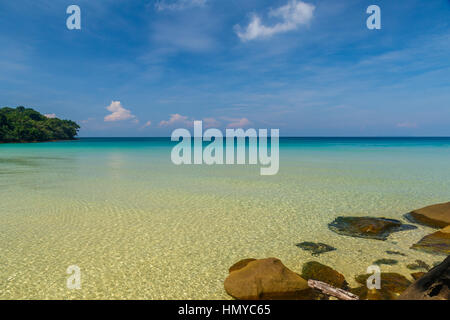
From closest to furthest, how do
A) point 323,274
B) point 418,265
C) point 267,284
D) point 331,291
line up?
point 331,291
point 267,284
point 323,274
point 418,265

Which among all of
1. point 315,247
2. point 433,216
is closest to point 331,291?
point 315,247

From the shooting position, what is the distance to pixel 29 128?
85562 mm

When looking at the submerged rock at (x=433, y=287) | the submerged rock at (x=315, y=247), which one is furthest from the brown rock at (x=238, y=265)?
the submerged rock at (x=433, y=287)

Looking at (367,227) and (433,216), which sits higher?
(433,216)

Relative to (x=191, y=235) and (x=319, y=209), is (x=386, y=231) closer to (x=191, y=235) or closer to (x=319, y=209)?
(x=319, y=209)

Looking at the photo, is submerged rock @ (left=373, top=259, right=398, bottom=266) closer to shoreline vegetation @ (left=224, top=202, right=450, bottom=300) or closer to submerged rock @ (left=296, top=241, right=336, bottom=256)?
shoreline vegetation @ (left=224, top=202, right=450, bottom=300)

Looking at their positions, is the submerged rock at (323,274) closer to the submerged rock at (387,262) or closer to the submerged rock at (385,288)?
the submerged rock at (385,288)

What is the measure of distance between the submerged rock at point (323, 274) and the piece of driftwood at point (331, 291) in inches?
14.7

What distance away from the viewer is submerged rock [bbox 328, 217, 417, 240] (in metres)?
6.98

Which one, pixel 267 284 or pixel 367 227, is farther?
pixel 367 227

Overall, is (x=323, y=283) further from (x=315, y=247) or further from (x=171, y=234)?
(x=171, y=234)

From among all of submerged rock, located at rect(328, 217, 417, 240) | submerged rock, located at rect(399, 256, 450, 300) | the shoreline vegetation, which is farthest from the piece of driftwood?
submerged rock, located at rect(328, 217, 417, 240)

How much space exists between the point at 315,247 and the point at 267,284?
97.0 inches
